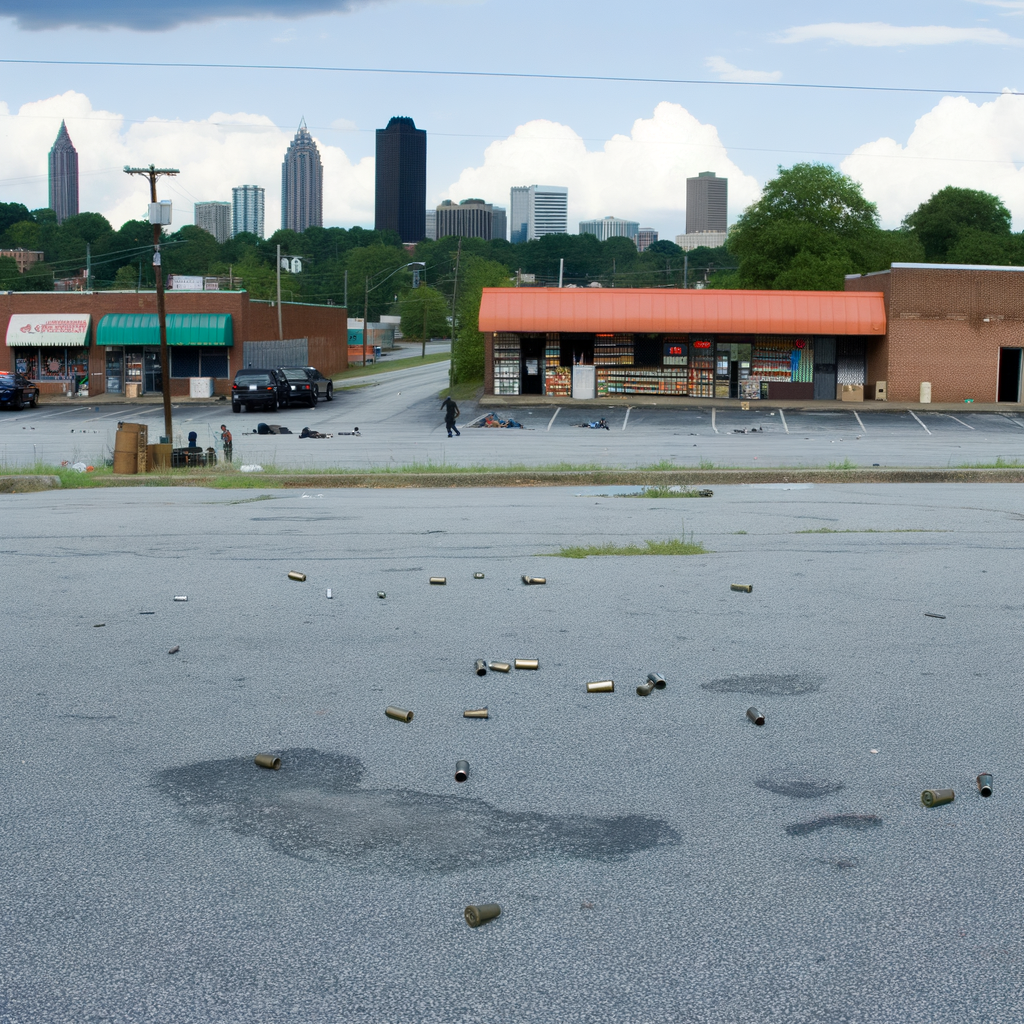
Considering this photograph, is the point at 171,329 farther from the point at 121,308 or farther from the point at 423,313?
the point at 423,313

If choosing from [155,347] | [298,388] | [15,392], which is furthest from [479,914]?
[155,347]

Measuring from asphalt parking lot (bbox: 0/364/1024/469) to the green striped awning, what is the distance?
3.97 m

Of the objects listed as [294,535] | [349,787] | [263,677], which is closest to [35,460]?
[294,535]

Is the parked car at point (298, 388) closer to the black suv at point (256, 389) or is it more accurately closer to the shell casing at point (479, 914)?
the black suv at point (256, 389)

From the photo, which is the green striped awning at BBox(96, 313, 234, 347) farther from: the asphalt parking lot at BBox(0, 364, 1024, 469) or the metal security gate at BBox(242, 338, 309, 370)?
the asphalt parking lot at BBox(0, 364, 1024, 469)

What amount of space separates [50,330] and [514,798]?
55513mm

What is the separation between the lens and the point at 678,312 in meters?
48.8

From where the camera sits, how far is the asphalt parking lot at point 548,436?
27.3m

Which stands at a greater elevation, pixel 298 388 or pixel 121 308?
pixel 121 308

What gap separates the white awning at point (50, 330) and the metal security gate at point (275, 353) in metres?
7.86

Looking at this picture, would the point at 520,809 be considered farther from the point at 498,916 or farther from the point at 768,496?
the point at 768,496

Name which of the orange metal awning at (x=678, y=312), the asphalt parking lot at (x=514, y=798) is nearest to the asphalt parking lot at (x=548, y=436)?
the orange metal awning at (x=678, y=312)

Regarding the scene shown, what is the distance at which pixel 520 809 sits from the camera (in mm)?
5383

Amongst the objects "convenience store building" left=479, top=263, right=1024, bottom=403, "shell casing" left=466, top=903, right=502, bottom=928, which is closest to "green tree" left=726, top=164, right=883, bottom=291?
"convenience store building" left=479, top=263, right=1024, bottom=403
